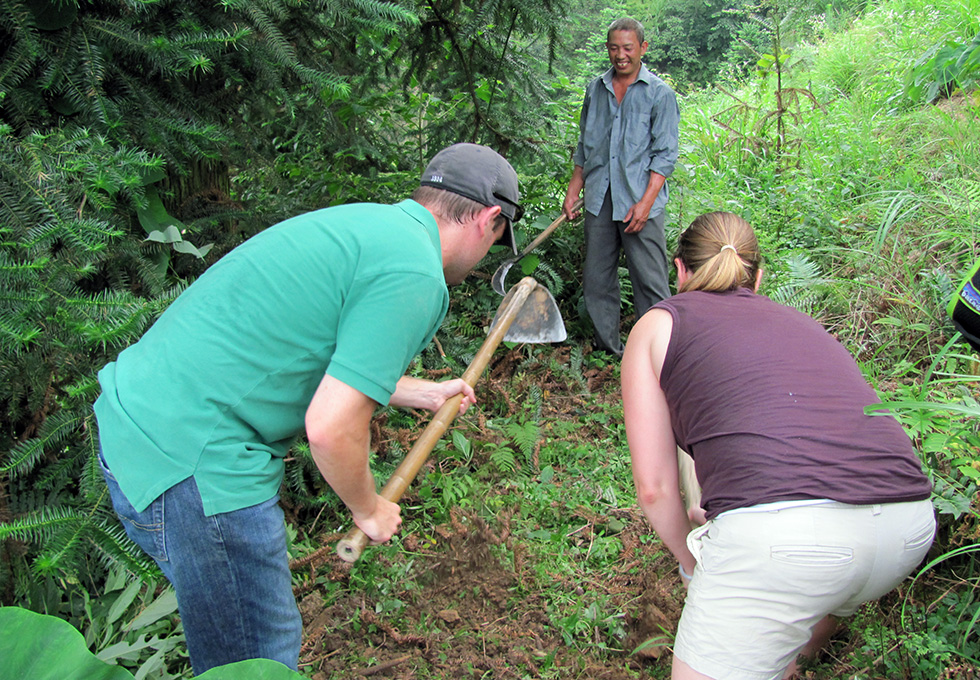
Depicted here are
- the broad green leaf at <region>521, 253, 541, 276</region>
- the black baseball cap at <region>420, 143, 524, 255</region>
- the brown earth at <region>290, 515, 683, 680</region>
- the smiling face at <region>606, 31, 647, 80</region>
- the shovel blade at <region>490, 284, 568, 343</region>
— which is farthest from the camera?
the broad green leaf at <region>521, 253, 541, 276</region>

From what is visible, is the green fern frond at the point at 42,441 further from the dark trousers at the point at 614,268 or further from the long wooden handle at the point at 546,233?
the dark trousers at the point at 614,268

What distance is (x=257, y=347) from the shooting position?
1634mm

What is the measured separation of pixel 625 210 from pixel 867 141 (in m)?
2.52

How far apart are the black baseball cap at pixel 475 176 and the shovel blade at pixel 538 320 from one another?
5.38 feet

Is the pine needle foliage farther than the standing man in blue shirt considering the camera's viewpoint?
No

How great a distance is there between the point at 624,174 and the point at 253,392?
359cm

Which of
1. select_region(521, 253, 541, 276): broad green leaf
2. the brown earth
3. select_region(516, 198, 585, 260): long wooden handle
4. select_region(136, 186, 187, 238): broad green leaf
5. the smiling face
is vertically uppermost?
the smiling face

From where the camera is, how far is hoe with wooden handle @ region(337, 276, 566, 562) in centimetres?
215

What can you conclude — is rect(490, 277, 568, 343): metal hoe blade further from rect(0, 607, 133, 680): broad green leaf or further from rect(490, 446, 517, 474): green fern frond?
rect(0, 607, 133, 680): broad green leaf

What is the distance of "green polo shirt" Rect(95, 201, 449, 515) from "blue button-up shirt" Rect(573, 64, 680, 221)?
10.7 ft

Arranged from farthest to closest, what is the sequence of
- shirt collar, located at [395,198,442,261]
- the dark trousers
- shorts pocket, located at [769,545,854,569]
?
the dark trousers < shirt collar, located at [395,198,442,261] < shorts pocket, located at [769,545,854,569]

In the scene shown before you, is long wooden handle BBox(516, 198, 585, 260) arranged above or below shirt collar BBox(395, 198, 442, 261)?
below

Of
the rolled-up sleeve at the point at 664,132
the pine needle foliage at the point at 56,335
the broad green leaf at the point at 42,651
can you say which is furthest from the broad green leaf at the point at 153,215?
the rolled-up sleeve at the point at 664,132

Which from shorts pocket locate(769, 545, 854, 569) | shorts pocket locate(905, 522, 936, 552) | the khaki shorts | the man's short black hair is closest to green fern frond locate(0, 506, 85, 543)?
the khaki shorts
